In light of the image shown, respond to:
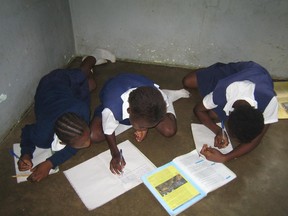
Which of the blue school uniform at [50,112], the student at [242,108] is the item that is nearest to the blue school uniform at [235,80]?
the student at [242,108]

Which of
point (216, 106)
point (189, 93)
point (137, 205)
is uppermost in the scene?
point (216, 106)

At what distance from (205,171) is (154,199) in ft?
1.10

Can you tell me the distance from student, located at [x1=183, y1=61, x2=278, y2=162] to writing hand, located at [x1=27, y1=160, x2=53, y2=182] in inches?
35.8

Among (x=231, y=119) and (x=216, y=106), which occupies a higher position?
(x=231, y=119)

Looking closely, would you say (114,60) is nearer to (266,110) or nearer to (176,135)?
(176,135)

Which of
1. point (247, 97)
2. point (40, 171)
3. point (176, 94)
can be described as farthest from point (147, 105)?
point (176, 94)

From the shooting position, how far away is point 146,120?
1.37 meters

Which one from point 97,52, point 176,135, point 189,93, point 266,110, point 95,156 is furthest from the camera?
point 97,52

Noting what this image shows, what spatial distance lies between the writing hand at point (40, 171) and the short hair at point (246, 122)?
1043mm

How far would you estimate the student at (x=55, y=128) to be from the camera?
138 cm

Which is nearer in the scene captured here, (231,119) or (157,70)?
(231,119)

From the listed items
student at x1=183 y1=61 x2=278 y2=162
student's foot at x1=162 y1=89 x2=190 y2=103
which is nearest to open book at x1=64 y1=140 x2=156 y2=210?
student at x1=183 y1=61 x2=278 y2=162

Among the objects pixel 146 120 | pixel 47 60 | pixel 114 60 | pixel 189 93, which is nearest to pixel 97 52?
pixel 114 60

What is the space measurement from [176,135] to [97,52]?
1.26 m
